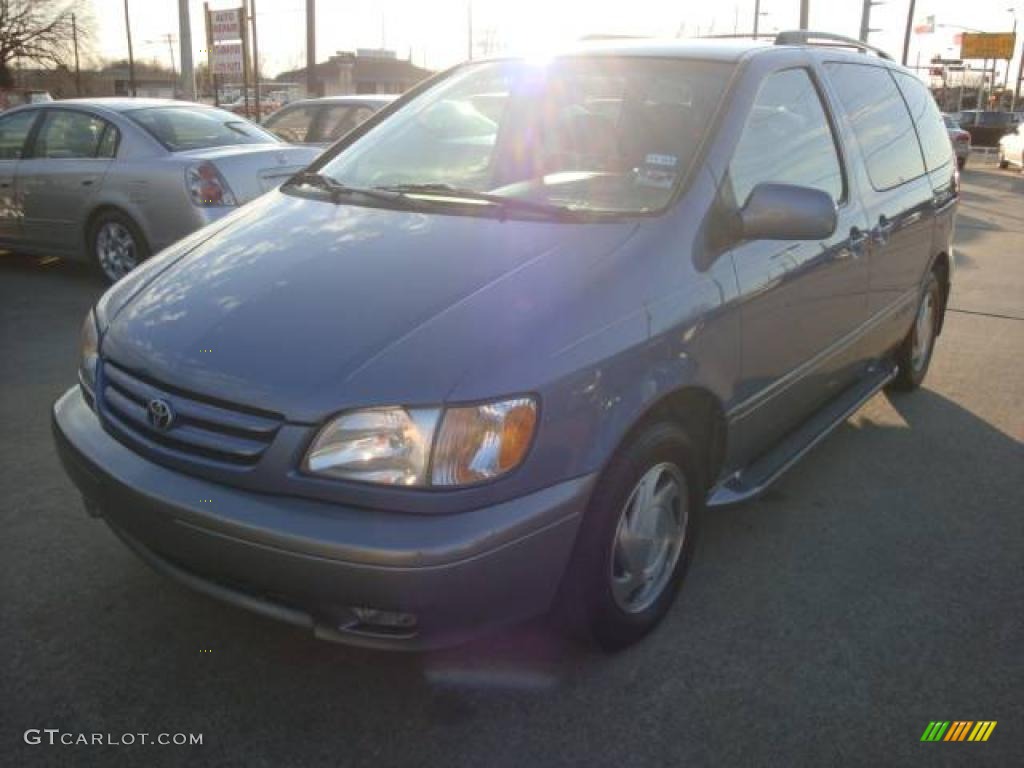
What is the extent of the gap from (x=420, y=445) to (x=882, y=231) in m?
2.65

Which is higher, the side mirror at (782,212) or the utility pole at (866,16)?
the utility pole at (866,16)

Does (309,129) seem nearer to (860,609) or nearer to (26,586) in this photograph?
(26,586)

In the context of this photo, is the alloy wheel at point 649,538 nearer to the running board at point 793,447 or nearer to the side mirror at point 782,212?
the running board at point 793,447

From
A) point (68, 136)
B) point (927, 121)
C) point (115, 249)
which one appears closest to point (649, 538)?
point (927, 121)

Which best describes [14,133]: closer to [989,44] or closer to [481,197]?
[481,197]

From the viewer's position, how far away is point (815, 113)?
3.58 metres

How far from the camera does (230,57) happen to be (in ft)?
55.7

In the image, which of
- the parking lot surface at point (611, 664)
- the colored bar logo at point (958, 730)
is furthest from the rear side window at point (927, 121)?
the colored bar logo at point (958, 730)

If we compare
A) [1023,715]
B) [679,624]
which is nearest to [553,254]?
[679,624]

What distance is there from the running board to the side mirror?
2.76ft

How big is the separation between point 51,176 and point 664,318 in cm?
684

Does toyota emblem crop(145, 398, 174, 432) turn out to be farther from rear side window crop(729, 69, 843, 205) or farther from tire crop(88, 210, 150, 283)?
tire crop(88, 210, 150, 283)

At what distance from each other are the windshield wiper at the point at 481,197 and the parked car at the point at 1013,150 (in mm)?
27460

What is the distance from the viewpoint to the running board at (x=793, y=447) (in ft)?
10.1
